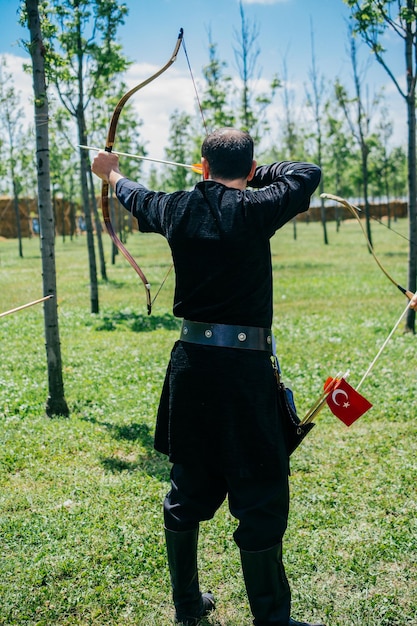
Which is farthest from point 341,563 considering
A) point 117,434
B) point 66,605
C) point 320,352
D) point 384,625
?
point 320,352

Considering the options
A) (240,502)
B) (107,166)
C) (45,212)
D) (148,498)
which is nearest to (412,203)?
(45,212)

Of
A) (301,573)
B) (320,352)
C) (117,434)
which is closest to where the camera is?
(301,573)

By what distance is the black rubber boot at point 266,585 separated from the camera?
2703 millimetres

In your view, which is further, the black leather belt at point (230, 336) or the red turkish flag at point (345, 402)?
the red turkish flag at point (345, 402)

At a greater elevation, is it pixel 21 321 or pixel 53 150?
pixel 53 150

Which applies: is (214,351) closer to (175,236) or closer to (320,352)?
(175,236)

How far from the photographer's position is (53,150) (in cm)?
3541

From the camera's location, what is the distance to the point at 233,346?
8.91 ft

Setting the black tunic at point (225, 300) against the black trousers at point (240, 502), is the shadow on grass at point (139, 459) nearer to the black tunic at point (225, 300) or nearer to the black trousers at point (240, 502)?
the black trousers at point (240, 502)

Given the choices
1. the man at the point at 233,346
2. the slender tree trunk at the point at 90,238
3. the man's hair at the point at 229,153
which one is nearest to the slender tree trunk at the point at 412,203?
the slender tree trunk at the point at 90,238

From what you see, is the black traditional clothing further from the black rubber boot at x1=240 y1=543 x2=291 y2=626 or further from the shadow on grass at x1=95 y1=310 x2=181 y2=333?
the shadow on grass at x1=95 y1=310 x2=181 y2=333

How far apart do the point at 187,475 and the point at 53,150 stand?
35.3m

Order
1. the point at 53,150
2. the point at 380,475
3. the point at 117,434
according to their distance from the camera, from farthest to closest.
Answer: the point at 53,150 → the point at 117,434 → the point at 380,475

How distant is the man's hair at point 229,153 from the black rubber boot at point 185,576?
1706 millimetres
